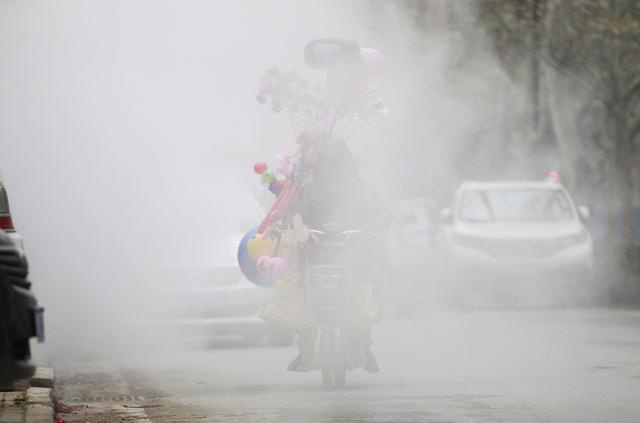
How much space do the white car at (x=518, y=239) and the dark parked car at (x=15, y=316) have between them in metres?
14.4

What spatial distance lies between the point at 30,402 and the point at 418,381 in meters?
2.86

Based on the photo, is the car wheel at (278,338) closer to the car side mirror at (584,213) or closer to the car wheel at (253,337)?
the car wheel at (253,337)

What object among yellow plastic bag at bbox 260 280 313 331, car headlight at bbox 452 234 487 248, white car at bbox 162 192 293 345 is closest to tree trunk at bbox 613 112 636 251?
car headlight at bbox 452 234 487 248

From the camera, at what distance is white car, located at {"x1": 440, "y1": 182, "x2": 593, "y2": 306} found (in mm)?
22297

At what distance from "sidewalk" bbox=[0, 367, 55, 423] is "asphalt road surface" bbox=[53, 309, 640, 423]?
7.7 inches

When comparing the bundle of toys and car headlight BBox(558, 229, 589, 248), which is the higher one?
the bundle of toys

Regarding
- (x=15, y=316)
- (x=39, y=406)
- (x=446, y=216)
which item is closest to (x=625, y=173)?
(x=446, y=216)

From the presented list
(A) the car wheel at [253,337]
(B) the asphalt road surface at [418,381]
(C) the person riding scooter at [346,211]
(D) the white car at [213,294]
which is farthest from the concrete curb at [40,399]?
(A) the car wheel at [253,337]

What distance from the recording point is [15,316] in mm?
8172

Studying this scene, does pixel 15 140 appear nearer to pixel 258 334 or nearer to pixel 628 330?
pixel 258 334

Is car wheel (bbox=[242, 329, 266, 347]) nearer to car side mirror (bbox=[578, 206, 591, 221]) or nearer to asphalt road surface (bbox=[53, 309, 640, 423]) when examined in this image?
asphalt road surface (bbox=[53, 309, 640, 423])

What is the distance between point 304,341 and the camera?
12.2 metres

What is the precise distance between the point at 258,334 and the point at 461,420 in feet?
23.1

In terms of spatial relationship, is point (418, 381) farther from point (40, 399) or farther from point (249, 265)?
point (40, 399)
